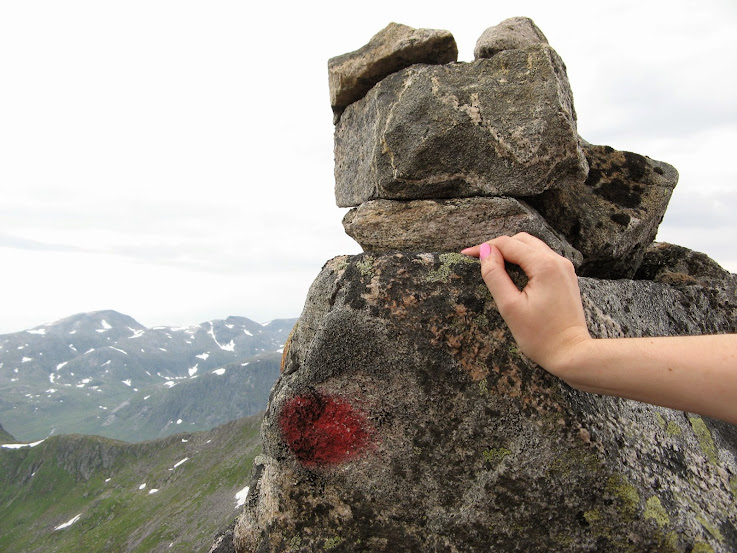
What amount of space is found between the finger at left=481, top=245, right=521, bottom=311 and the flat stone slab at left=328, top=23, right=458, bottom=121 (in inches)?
220

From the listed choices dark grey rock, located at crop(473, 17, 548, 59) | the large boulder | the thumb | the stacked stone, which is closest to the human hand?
the thumb

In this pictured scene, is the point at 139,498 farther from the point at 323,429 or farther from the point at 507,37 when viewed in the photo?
the point at 507,37

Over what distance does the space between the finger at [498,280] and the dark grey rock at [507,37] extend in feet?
17.6

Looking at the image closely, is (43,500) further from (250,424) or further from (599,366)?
(599,366)

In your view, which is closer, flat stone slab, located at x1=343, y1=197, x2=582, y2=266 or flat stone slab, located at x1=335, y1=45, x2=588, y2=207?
flat stone slab, located at x1=335, y1=45, x2=588, y2=207

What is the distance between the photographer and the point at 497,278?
20.7ft

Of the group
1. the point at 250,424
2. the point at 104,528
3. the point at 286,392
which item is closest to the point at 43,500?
the point at 104,528

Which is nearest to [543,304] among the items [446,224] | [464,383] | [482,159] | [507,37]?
[464,383]

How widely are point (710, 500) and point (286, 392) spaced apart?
6.97 meters

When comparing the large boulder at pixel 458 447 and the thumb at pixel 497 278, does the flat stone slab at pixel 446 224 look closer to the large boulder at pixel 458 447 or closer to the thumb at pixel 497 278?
the large boulder at pixel 458 447

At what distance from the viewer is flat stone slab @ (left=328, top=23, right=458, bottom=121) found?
977cm

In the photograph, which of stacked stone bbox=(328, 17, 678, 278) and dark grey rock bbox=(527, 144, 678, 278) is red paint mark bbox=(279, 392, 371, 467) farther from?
dark grey rock bbox=(527, 144, 678, 278)

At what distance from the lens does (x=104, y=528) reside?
14325cm

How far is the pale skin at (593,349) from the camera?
132 inches
